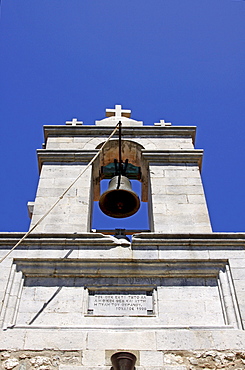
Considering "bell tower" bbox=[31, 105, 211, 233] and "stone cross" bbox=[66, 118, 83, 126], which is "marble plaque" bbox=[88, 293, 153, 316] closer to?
"bell tower" bbox=[31, 105, 211, 233]

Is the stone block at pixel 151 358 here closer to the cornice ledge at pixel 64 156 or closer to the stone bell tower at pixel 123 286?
the stone bell tower at pixel 123 286

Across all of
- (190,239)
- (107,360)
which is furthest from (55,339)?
(190,239)

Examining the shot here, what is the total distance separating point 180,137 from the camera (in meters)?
11.0

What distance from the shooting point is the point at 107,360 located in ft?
20.3

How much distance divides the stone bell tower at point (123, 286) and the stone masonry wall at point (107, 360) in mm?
12

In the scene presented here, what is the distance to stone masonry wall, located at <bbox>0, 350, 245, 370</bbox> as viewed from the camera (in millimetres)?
6133

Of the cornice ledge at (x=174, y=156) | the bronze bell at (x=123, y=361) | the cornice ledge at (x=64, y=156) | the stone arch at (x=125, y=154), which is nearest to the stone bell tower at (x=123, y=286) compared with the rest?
the bronze bell at (x=123, y=361)

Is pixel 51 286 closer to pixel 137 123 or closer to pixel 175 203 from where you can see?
pixel 175 203

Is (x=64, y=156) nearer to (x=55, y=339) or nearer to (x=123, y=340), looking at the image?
(x=55, y=339)

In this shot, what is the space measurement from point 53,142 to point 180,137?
264 cm

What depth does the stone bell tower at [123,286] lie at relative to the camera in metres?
6.31

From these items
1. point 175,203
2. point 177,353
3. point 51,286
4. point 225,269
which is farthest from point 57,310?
point 175,203

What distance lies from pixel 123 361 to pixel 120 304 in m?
1.31

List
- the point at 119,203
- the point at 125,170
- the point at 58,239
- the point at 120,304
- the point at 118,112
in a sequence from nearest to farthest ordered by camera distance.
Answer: the point at 120,304 < the point at 58,239 < the point at 119,203 < the point at 125,170 < the point at 118,112
